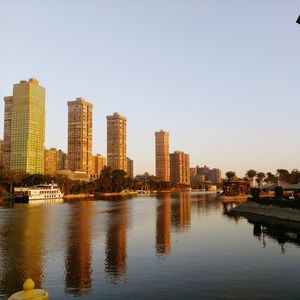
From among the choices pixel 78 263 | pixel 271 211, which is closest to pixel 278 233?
pixel 271 211

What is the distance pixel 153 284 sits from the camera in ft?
88.2

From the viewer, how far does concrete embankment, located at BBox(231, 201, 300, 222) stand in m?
62.6

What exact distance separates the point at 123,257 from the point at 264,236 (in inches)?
949

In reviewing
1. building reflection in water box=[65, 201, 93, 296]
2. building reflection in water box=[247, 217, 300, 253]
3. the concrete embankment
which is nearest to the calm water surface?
building reflection in water box=[65, 201, 93, 296]

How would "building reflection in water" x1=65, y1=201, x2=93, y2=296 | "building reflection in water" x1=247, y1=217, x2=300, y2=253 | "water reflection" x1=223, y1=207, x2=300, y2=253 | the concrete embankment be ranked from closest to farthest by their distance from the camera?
"building reflection in water" x1=65, y1=201, x2=93, y2=296, "building reflection in water" x1=247, y1=217, x2=300, y2=253, "water reflection" x1=223, y1=207, x2=300, y2=253, the concrete embankment

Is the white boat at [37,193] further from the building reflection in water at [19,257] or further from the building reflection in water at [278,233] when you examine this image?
the building reflection in water at [278,233]

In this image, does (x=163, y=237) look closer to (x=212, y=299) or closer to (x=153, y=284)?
(x=153, y=284)

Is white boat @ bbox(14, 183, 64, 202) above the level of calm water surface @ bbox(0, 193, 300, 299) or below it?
above

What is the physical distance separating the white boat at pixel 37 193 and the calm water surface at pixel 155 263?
11692cm

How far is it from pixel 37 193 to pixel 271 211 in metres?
132

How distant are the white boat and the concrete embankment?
10937cm

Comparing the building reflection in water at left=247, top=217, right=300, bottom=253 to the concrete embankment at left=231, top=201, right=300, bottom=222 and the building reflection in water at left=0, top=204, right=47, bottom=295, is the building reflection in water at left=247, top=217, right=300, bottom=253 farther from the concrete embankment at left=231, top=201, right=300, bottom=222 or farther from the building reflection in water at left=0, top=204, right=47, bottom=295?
the building reflection in water at left=0, top=204, right=47, bottom=295

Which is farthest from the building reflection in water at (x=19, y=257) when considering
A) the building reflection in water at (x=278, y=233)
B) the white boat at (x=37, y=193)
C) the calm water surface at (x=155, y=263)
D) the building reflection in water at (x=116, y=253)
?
the white boat at (x=37, y=193)

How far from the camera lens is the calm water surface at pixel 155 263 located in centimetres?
2534
